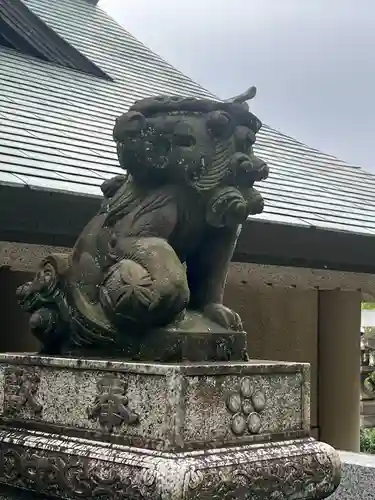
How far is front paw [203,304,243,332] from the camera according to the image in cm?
312

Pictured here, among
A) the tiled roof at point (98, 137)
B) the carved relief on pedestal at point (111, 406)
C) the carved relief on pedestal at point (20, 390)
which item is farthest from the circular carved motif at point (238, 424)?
the tiled roof at point (98, 137)

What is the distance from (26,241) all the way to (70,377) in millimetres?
2391

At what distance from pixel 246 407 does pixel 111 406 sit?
478 mm

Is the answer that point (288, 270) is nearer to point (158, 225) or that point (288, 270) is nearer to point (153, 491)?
point (158, 225)

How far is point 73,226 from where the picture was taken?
5.30 meters

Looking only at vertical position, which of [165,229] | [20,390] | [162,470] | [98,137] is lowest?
[162,470]

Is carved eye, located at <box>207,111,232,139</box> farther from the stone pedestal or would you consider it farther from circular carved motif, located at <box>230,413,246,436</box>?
circular carved motif, located at <box>230,413,246,436</box>

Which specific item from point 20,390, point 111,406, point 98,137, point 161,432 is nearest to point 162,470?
point 161,432

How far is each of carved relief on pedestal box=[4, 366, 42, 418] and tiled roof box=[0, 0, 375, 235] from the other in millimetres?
1637

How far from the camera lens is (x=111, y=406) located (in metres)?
2.83

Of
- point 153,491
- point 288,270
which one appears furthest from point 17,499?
point 288,270

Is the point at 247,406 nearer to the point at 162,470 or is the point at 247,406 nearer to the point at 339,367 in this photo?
the point at 162,470

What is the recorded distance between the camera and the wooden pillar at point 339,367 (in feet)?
27.1

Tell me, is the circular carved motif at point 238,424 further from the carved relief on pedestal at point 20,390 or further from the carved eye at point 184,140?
the carved eye at point 184,140
